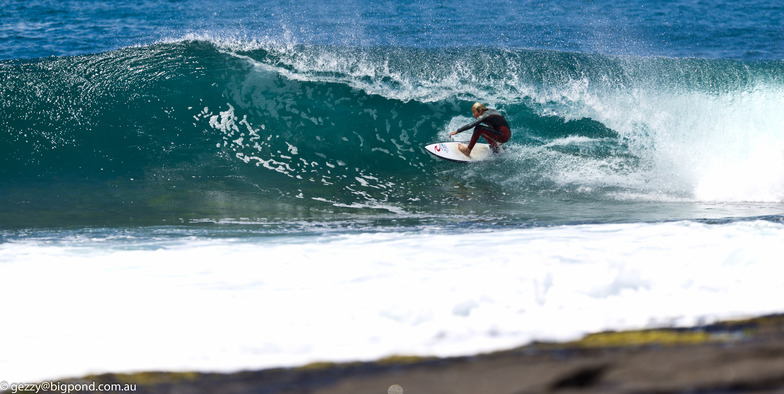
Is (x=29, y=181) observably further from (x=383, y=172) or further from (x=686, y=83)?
(x=686, y=83)

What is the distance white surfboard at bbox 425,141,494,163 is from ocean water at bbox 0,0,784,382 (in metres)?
0.22

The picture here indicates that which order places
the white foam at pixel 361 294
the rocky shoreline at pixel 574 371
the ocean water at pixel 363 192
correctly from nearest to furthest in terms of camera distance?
the rocky shoreline at pixel 574 371 → the white foam at pixel 361 294 → the ocean water at pixel 363 192

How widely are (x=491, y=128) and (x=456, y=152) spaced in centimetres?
74

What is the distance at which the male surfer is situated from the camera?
10.2m

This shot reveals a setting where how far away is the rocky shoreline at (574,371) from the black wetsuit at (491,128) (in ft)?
23.3

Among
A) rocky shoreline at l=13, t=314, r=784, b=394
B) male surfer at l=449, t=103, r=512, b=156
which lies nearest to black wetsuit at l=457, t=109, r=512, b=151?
male surfer at l=449, t=103, r=512, b=156

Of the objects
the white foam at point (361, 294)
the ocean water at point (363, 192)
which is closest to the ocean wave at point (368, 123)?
the ocean water at point (363, 192)

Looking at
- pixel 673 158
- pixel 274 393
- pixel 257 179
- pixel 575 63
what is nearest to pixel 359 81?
pixel 257 179

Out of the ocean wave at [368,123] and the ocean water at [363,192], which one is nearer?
the ocean water at [363,192]

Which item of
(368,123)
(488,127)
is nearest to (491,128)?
(488,127)

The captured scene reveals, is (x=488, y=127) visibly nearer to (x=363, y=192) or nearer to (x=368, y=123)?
(x=363, y=192)

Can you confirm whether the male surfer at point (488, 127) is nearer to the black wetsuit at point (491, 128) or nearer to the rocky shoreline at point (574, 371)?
the black wetsuit at point (491, 128)

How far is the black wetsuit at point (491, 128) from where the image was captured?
10.2 metres

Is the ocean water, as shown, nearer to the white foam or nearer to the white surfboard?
the white foam
